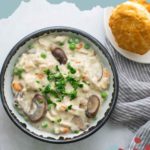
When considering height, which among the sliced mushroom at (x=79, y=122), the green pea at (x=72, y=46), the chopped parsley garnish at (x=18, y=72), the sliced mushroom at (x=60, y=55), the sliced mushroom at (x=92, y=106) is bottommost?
the sliced mushroom at (x=79, y=122)

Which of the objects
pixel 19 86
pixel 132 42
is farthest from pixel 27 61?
pixel 132 42

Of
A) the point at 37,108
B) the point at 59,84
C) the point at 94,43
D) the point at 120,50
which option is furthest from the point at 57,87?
the point at 120,50

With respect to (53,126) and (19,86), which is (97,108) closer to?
(53,126)

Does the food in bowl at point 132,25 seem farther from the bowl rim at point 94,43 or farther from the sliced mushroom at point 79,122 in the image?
the sliced mushroom at point 79,122

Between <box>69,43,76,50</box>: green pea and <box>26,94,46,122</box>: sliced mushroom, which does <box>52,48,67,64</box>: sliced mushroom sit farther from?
<box>26,94,46,122</box>: sliced mushroom

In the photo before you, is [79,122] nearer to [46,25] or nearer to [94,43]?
[94,43]

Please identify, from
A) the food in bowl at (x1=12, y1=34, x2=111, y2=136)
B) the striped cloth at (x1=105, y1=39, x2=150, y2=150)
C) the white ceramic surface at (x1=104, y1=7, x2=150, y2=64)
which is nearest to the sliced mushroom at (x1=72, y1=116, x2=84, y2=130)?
the food in bowl at (x1=12, y1=34, x2=111, y2=136)

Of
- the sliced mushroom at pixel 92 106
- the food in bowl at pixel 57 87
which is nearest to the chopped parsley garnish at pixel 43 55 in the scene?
the food in bowl at pixel 57 87
